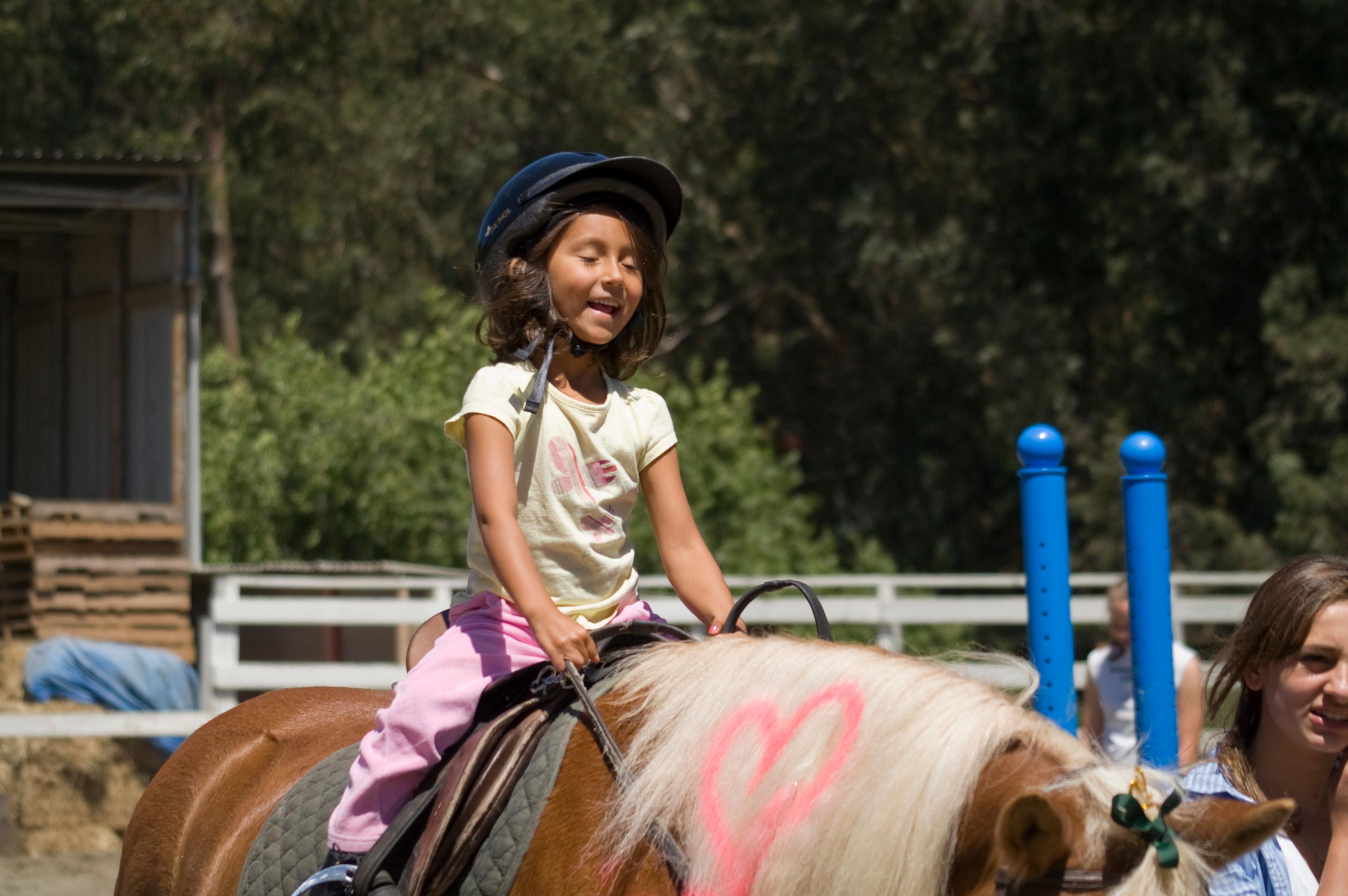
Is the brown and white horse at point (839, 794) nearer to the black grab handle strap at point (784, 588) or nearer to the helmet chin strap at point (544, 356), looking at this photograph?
the black grab handle strap at point (784, 588)

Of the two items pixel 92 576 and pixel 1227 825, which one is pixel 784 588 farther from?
pixel 92 576

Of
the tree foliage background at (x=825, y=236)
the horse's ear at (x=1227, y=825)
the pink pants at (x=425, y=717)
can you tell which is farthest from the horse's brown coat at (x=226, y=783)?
the tree foliage background at (x=825, y=236)

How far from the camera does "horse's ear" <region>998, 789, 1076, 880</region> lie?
167 cm

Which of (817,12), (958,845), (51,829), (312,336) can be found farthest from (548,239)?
(312,336)

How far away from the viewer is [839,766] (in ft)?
6.34

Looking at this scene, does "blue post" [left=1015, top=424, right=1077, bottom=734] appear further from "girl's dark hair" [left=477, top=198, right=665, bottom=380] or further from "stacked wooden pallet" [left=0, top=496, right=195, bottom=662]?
"stacked wooden pallet" [left=0, top=496, right=195, bottom=662]

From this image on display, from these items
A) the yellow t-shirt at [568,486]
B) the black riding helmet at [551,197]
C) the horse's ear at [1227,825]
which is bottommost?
the horse's ear at [1227,825]

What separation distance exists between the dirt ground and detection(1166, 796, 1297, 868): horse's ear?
5715mm

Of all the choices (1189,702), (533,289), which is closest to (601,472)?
(533,289)

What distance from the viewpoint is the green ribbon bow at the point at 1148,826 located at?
5.56ft

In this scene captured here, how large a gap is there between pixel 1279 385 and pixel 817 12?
29.3ft

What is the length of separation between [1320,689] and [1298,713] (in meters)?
0.05

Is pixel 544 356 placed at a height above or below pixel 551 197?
below

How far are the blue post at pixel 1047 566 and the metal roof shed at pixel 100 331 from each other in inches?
357
